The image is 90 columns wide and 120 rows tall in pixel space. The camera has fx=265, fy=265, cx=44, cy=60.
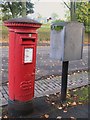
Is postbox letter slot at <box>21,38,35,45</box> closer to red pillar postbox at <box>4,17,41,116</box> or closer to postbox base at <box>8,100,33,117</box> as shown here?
red pillar postbox at <box>4,17,41,116</box>

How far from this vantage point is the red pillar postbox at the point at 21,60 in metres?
4.14

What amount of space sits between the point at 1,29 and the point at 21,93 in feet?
69.2

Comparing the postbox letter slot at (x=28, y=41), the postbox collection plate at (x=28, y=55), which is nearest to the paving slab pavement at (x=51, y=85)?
the postbox collection plate at (x=28, y=55)

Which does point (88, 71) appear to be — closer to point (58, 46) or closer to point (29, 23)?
point (58, 46)

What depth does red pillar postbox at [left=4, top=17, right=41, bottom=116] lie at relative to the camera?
163 inches

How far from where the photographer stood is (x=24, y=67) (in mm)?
4293

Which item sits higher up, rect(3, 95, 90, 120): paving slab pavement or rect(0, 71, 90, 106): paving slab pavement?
rect(0, 71, 90, 106): paving slab pavement

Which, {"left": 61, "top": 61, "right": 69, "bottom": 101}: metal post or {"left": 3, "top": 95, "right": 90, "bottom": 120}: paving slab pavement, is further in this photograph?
{"left": 61, "top": 61, "right": 69, "bottom": 101}: metal post

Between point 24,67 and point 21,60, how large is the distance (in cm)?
13

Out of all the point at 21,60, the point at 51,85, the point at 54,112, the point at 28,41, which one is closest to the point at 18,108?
the point at 54,112

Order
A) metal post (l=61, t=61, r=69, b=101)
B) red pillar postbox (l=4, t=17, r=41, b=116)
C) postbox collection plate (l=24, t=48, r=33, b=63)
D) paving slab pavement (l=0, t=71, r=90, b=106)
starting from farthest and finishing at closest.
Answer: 1. paving slab pavement (l=0, t=71, r=90, b=106)
2. metal post (l=61, t=61, r=69, b=101)
3. postbox collection plate (l=24, t=48, r=33, b=63)
4. red pillar postbox (l=4, t=17, r=41, b=116)

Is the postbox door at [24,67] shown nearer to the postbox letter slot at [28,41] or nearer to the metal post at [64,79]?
the postbox letter slot at [28,41]

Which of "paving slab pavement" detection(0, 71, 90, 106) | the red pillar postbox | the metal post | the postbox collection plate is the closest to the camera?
the red pillar postbox

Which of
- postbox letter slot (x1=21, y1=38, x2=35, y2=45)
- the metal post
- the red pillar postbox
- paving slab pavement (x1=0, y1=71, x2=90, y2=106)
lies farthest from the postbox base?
postbox letter slot (x1=21, y1=38, x2=35, y2=45)
